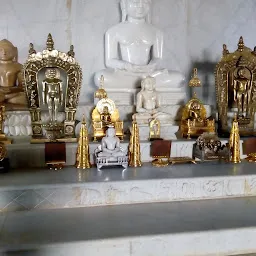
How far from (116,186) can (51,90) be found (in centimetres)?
151

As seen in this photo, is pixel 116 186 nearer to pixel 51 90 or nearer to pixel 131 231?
pixel 131 231

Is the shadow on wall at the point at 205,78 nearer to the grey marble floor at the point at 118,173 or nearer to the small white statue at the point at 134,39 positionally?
the small white statue at the point at 134,39

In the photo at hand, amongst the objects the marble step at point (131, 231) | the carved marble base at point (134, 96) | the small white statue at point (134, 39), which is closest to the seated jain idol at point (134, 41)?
the small white statue at point (134, 39)

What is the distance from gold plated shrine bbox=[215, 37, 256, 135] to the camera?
4410 millimetres

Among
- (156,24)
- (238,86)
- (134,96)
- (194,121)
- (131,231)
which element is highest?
(156,24)

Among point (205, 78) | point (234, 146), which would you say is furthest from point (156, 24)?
point (234, 146)

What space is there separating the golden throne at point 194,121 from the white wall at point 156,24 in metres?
1.44

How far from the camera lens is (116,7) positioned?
5328mm

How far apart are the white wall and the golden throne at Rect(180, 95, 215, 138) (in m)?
1.44

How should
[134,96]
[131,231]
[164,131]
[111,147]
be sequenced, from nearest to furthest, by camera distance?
[131,231] → [111,147] → [164,131] → [134,96]

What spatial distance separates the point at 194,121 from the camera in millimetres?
4207

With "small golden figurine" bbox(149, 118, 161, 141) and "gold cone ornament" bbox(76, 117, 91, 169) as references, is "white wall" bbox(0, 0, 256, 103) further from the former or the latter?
"gold cone ornament" bbox(76, 117, 91, 169)

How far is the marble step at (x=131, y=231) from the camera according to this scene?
2.26 metres

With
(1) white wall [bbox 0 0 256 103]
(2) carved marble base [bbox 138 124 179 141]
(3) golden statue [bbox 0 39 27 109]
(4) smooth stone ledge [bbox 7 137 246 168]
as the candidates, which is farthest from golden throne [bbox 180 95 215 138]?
(3) golden statue [bbox 0 39 27 109]
